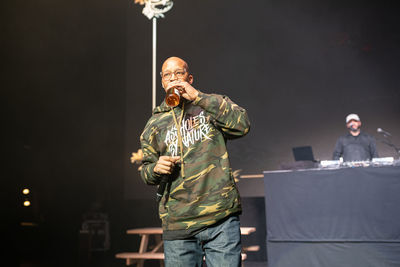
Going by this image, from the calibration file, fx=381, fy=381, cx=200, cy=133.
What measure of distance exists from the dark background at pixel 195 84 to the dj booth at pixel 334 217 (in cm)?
189

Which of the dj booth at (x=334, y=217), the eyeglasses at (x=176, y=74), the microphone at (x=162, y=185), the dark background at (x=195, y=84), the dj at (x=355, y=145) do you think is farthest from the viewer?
the dark background at (x=195, y=84)

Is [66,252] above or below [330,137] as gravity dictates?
below

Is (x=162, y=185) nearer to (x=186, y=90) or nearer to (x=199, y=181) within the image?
(x=199, y=181)

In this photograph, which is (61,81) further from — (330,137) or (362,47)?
(362,47)

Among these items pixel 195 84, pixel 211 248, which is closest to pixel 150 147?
pixel 211 248

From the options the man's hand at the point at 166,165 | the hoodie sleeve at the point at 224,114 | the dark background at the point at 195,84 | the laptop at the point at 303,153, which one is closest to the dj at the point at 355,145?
the dark background at the point at 195,84

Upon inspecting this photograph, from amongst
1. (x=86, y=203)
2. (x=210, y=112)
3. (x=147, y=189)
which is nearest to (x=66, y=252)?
(x=86, y=203)

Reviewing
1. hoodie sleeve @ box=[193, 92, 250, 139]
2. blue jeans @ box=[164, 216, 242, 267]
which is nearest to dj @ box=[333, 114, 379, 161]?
hoodie sleeve @ box=[193, 92, 250, 139]

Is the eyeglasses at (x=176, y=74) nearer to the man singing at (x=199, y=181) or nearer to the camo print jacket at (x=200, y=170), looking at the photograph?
the man singing at (x=199, y=181)

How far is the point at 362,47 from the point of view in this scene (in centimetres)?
606

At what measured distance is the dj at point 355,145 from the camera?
207 inches

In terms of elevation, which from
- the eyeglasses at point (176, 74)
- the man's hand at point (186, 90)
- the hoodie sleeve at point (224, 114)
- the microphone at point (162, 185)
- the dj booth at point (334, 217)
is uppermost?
the eyeglasses at point (176, 74)

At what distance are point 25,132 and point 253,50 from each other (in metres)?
3.69

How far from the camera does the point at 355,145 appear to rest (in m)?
5.29
